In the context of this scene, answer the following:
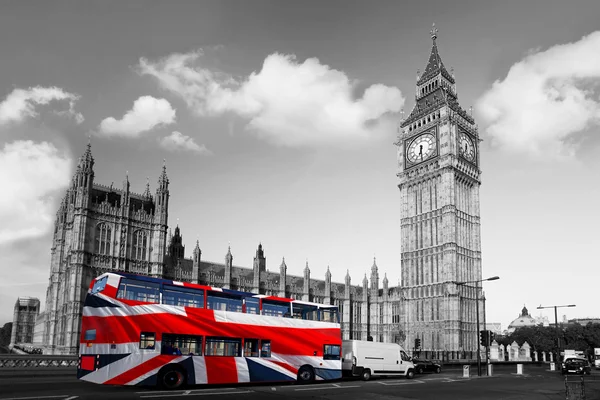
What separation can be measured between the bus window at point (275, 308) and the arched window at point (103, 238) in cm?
4284

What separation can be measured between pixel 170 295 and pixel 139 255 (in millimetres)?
45840

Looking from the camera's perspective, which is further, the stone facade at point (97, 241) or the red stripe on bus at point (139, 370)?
the stone facade at point (97, 241)

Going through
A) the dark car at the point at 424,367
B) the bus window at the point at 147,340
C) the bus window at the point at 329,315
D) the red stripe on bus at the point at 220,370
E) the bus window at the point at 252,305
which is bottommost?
the dark car at the point at 424,367

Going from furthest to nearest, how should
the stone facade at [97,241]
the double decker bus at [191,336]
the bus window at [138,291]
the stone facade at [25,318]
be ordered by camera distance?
the stone facade at [25,318] → the stone facade at [97,241] → the bus window at [138,291] → the double decker bus at [191,336]

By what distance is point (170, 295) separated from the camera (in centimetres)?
2184

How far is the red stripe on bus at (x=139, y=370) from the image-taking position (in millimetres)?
20000

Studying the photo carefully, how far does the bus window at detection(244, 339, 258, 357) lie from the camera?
78.5 feet

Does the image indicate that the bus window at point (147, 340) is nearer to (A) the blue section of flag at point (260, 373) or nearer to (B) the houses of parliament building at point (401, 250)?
(A) the blue section of flag at point (260, 373)

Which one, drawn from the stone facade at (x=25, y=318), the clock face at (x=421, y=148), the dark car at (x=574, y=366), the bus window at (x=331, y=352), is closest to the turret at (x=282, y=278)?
the clock face at (x=421, y=148)

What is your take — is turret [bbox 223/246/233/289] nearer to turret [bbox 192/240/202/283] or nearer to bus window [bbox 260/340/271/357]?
turret [bbox 192/240/202/283]

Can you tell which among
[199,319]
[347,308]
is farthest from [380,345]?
[347,308]

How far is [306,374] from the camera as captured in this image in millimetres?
26391

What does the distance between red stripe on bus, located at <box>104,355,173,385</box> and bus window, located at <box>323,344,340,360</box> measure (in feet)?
30.1

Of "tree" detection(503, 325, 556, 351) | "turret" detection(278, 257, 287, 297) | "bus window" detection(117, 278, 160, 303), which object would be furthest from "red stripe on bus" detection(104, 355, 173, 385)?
"tree" detection(503, 325, 556, 351)
